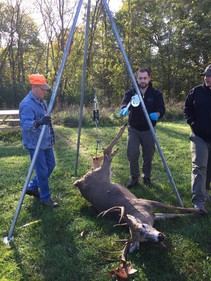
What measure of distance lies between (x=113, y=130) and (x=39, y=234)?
770 centimetres

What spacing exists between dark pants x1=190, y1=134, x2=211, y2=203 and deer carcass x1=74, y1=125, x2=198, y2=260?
0.26 m

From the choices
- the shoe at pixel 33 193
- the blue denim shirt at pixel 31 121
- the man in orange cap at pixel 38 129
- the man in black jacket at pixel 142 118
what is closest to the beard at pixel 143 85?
the man in black jacket at pixel 142 118

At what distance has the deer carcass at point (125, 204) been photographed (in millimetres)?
3420

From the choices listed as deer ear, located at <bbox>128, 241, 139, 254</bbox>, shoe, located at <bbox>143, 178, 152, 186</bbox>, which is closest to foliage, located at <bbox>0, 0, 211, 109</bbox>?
shoe, located at <bbox>143, 178, 152, 186</bbox>

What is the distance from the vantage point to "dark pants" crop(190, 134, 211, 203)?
448cm

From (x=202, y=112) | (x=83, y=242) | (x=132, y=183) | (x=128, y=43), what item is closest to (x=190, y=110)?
(x=202, y=112)

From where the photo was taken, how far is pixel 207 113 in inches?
183

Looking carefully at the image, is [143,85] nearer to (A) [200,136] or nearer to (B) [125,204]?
(A) [200,136]

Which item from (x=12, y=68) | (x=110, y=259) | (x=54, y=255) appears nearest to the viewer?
(x=110, y=259)

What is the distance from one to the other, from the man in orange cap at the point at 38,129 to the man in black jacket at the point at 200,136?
201 cm

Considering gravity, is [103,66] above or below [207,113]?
above

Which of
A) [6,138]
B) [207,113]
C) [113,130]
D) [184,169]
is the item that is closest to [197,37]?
[113,130]

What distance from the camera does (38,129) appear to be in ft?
15.2

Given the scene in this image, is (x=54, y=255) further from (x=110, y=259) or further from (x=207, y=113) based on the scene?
(x=207, y=113)
